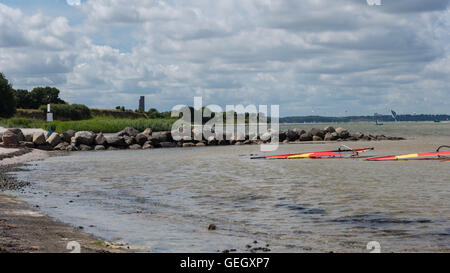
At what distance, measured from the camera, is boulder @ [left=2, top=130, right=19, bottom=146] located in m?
38.8

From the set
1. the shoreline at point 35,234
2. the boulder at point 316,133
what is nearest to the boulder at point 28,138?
the shoreline at point 35,234

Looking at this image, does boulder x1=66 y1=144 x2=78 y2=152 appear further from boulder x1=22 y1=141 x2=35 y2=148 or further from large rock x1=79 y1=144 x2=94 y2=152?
boulder x1=22 y1=141 x2=35 y2=148

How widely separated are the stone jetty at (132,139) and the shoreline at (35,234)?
29.8 metres

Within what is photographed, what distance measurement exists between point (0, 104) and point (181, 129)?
4047 centimetres

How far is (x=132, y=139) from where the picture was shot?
47531 millimetres

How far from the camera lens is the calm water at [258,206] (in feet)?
30.4

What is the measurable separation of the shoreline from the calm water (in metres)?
0.55

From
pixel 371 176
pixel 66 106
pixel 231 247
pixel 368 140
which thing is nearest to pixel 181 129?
pixel 368 140

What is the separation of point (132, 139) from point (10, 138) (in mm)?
11781

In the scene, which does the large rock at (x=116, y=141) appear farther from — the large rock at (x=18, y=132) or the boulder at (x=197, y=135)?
the boulder at (x=197, y=135)

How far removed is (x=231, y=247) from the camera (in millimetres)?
8414

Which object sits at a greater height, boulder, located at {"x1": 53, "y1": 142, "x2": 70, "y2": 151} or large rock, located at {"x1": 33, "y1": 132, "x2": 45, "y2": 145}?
large rock, located at {"x1": 33, "y1": 132, "x2": 45, "y2": 145}

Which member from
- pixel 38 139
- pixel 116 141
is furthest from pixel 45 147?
pixel 116 141

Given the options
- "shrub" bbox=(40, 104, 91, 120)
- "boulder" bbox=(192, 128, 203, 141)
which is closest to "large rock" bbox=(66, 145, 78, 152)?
"boulder" bbox=(192, 128, 203, 141)
